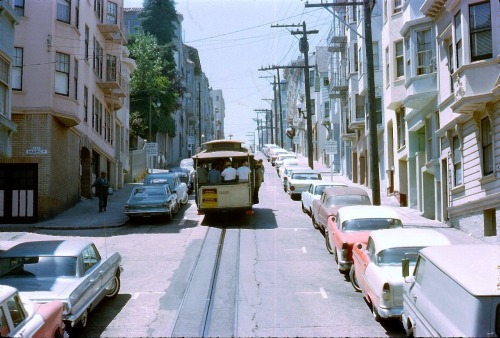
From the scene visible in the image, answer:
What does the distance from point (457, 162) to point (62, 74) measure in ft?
52.7

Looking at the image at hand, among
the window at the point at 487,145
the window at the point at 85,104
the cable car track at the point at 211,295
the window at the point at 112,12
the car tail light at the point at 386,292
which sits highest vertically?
the window at the point at 112,12

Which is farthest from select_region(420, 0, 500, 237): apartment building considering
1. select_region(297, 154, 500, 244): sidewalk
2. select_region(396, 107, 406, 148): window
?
select_region(396, 107, 406, 148): window

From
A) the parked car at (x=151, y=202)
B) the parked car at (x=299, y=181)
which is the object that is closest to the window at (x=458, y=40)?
the parked car at (x=151, y=202)

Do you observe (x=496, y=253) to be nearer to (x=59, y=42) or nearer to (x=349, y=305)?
(x=349, y=305)

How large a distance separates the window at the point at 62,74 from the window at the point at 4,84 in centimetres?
571

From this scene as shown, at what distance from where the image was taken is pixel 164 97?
2025 inches

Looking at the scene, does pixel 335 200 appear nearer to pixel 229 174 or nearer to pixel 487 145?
pixel 229 174

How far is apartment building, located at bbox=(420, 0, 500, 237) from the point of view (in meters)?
15.8

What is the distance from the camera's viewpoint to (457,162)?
19.3 meters

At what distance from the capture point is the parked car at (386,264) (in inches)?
345

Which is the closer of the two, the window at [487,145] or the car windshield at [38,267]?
the car windshield at [38,267]

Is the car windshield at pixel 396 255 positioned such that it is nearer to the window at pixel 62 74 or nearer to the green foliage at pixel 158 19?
the window at pixel 62 74

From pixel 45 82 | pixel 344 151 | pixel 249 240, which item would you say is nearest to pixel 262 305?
pixel 249 240

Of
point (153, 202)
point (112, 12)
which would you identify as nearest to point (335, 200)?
point (153, 202)
